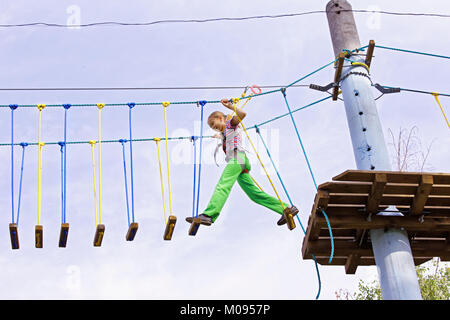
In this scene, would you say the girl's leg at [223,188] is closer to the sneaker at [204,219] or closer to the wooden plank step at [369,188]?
the sneaker at [204,219]

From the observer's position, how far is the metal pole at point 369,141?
5.62m

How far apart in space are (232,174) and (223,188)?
21cm

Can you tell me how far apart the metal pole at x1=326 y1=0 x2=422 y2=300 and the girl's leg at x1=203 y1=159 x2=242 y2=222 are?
1.35 metres

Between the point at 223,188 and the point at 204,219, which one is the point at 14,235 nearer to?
the point at 204,219

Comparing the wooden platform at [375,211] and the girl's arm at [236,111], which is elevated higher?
the girl's arm at [236,111]

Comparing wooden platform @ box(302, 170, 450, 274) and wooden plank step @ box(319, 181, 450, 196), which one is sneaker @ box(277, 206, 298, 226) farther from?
wooden plank step @ box(319, 181, 450, 196)

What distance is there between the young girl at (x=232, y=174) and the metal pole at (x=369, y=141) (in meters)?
0.98

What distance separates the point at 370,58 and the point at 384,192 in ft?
5.86

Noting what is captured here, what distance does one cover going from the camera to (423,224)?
6.04m

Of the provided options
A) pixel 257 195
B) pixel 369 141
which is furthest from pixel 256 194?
pixel 369 141

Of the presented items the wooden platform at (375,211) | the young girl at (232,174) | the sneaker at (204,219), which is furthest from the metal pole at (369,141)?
the sneaker at (204,219)

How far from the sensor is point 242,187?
22.6 ft

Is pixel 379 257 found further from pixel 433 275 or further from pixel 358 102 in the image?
pixel 433 275
